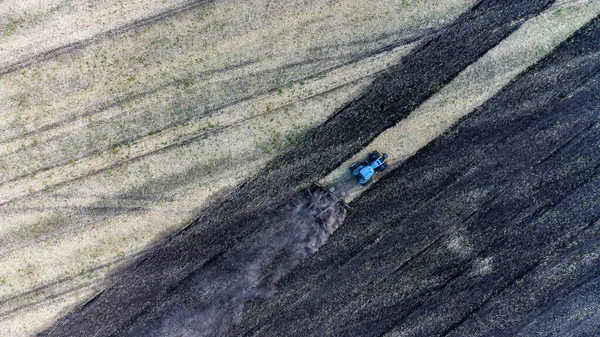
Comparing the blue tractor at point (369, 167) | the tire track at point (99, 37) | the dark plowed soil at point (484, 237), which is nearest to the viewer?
the blue tractor at point (369, 167)

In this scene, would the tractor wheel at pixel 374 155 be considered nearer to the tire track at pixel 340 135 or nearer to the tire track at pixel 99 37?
the tire track at pixel 340 135

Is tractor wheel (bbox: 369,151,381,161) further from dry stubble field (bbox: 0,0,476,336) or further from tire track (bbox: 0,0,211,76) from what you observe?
tire track (bbox: 0,0,211,76)

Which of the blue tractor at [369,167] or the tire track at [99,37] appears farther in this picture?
the tire track at [99,37]

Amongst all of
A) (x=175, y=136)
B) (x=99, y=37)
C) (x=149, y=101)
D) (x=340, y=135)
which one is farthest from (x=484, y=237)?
(x=99, y=37)

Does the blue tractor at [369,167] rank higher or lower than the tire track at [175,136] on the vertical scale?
lower

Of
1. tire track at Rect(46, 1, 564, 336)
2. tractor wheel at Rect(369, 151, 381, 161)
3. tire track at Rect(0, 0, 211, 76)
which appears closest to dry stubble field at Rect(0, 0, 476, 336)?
tire track at Rect(0, 0, 211, 76)

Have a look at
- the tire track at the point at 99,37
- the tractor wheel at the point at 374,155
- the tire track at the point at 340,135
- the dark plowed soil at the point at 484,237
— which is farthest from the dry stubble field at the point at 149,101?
the dark plowed soil at the point at 484,237

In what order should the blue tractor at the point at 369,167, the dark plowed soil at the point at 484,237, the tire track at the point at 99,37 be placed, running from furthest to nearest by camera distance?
the dark plowed soil at the point at 484,237, the tire track at the point at 99,37, the blue tractor at the point at 369,167
